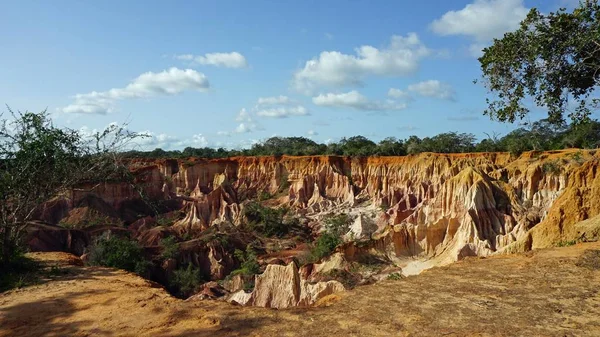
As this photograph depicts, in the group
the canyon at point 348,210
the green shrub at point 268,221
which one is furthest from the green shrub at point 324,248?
the green shrub at point 268,221

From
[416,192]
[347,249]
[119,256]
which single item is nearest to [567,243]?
[347,249]

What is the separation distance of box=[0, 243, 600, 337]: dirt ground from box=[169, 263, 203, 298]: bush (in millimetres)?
13696

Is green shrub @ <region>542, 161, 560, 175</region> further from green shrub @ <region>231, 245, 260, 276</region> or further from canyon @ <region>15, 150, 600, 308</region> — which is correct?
green shrub @ <region>231, 245, 260, 276</region>

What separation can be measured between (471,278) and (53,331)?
639 centimetres

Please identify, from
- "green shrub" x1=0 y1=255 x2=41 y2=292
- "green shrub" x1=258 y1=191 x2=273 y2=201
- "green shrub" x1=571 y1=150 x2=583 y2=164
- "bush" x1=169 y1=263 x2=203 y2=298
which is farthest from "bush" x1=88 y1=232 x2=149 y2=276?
"green shrub" x1=571 y1=150 x2=583 y2=164

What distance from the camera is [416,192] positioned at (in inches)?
1347

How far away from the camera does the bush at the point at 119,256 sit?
20.4 metres

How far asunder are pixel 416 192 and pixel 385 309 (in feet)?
97.6

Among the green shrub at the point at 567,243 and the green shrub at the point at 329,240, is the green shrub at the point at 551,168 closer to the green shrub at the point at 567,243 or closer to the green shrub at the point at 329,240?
the green shrub at the point at 329,240

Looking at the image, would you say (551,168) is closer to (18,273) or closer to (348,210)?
(348,210)

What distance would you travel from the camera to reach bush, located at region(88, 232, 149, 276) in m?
20.4

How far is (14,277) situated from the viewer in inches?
345

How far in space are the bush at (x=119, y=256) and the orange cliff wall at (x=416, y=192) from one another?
3861 millimetres

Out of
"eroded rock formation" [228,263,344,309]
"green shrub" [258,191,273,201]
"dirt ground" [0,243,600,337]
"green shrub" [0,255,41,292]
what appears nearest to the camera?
"dirt ground" [0,243,600,337]
